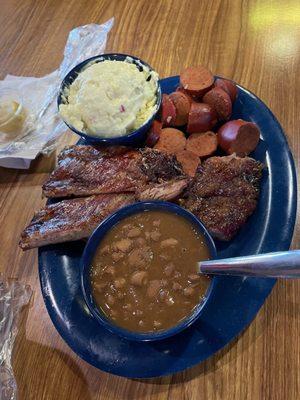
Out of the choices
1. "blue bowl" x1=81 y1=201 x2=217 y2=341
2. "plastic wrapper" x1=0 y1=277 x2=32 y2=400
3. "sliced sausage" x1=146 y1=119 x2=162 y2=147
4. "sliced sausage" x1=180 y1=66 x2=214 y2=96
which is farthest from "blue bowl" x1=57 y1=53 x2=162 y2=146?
"plastic wrapper" x1=0 y1=277 x2=32 y2=400

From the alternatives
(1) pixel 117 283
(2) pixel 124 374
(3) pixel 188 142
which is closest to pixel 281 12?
(3) pixel 188 142

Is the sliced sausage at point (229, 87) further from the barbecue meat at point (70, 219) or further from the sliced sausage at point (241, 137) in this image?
the barbecue meat at point (70, 219)

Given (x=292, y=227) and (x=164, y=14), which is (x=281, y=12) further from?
(x=292, y=227)

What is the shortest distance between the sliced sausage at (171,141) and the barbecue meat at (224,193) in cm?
19

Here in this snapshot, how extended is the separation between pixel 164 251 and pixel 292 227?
54 cm

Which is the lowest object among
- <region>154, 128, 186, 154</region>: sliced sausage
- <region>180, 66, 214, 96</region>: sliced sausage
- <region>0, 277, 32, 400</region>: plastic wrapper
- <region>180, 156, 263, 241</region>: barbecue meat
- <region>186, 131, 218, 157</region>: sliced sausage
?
<region>0, 277, 32, 400</region>: plastic wrapper

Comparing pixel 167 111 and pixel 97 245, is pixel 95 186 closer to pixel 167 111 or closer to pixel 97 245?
pixel 97 245

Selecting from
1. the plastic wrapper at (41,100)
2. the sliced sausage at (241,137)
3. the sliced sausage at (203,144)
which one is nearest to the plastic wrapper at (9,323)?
the plastic wrapper at (41,100)

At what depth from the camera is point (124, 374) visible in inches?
55.0

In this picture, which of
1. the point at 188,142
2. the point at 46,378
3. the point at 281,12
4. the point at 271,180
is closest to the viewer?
the point at 46,378

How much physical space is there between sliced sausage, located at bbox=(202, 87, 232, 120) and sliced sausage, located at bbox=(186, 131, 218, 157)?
106mm

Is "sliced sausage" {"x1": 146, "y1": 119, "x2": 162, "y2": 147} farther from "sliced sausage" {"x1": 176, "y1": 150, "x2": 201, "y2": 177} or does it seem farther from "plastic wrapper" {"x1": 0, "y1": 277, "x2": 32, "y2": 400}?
"plastic wrapper" {"x1": 0, "y1": 277, "x2": 32, "y2": 400}

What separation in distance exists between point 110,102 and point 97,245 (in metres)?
0.78

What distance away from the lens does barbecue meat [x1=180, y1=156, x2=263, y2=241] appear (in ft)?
5.14
